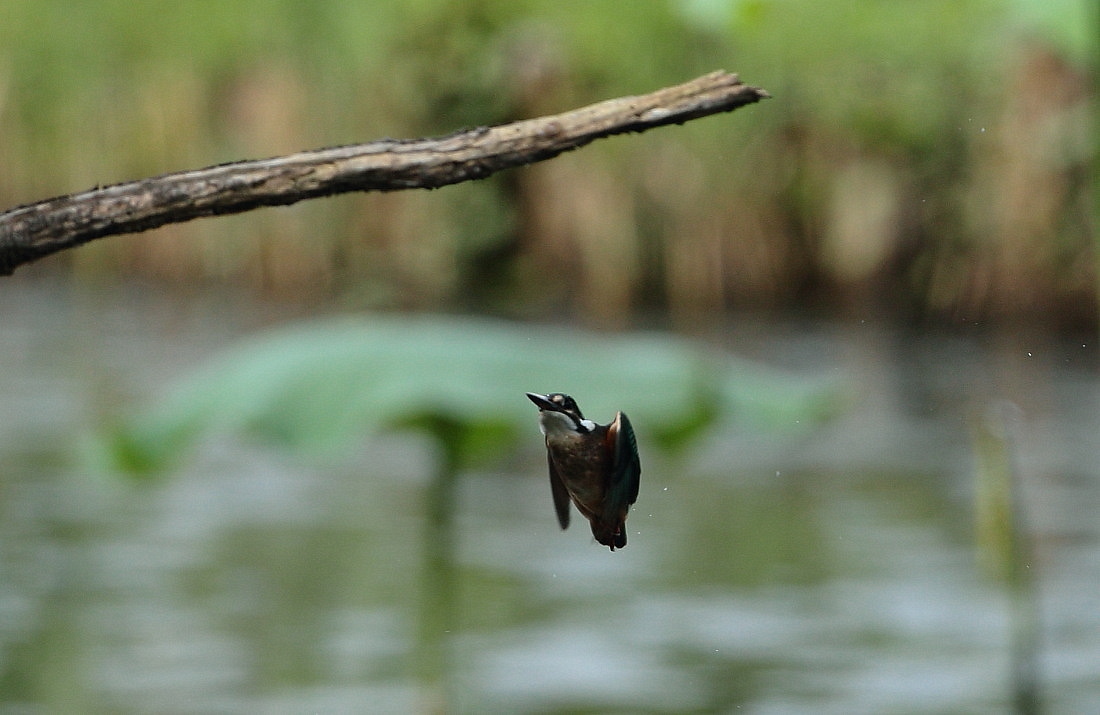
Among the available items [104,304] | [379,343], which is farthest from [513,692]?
[104,304]

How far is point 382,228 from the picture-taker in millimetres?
15531

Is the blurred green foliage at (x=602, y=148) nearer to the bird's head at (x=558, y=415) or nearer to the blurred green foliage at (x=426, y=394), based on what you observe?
the blurred green foliage at (x=426, y=394)

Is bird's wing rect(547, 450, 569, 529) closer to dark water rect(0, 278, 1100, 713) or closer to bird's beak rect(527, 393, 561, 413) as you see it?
bird's beak rect(527, 393, 561, 413)

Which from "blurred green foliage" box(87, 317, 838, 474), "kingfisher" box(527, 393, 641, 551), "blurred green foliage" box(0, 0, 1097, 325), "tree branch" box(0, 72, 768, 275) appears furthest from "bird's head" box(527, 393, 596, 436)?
"blurred green foliage" box(0, 0, 1097, 325)

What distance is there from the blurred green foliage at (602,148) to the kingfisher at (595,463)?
1064 centimetres

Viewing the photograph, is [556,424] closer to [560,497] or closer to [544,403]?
[544,403]

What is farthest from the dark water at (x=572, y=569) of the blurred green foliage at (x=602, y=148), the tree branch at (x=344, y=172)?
the tree branch at (x=344, y=172)

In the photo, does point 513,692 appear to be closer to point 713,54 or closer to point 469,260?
point 469,260

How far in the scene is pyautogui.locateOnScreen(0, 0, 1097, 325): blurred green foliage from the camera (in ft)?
45.4

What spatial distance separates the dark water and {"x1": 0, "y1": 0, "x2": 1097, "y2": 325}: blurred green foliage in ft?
3.72

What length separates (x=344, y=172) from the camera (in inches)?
→ 46.8

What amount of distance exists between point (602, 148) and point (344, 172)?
1352 cm

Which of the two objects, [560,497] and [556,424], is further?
[560,497]

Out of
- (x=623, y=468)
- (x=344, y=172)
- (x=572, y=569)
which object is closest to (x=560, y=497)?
(x=623, y=468)
